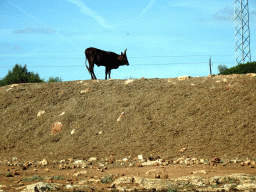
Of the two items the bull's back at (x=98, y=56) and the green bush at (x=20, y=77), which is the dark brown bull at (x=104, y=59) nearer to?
the bull's back at (x=98, y=56)

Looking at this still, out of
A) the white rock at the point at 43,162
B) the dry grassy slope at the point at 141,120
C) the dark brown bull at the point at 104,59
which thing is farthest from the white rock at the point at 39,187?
the dark brown bull at the point at 104,59

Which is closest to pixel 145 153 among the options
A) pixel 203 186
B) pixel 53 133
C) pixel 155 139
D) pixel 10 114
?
pixel 155 139

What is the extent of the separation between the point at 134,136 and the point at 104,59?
747cm

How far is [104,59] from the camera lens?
666 inches

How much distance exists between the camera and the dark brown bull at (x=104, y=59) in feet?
54.5

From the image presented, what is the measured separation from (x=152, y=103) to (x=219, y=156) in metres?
3.72

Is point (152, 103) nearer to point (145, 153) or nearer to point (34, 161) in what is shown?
point (145, 153)

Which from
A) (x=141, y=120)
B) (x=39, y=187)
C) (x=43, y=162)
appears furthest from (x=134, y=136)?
(x=39, y=187)

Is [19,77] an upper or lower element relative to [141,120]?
upper

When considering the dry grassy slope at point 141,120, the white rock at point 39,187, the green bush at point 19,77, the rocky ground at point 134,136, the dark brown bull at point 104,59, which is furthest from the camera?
the green bush at point 19,77

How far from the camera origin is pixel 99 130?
11289mm

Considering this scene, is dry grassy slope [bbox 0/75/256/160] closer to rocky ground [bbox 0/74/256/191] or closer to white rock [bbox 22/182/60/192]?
rocky ground [bbox 0/74/256/191]

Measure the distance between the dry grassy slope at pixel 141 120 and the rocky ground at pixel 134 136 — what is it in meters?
0.03

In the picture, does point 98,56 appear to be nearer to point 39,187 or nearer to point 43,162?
point 43,162
